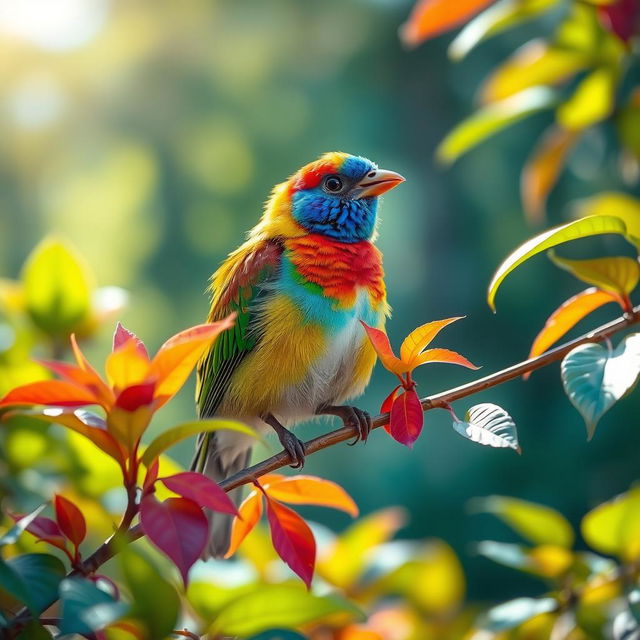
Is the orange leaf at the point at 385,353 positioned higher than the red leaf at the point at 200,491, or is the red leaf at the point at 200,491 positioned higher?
the orange leaf at the point at 385,353

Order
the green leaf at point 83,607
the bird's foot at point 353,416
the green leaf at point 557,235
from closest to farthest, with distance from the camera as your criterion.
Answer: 1. the green leaf at point 83,607
2. the green leaf at point 557,235
3. the bird's foot at point 353,416

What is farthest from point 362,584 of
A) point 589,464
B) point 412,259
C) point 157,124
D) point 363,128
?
point 157,124

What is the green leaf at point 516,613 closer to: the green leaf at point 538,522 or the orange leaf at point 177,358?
the green leaf at point 538,522

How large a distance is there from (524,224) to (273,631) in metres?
3.35

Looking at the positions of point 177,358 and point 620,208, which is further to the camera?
point 620,208

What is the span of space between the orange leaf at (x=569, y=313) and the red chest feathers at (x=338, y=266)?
1.79 ft

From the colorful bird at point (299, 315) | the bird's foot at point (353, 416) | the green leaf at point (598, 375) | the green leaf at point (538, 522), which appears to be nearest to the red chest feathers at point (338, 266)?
the colorful bird at point (299, 315)

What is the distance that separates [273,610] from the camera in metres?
0.93

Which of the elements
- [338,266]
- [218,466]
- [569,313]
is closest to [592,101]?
[338,266]

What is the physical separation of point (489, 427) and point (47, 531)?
1.69ft

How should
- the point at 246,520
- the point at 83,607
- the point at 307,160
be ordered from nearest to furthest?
the point at 83,607
the point at 246,520
the point at 307,160

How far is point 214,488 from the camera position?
2.92 ft

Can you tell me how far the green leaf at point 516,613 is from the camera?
1262mm

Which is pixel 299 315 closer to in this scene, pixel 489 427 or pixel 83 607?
pixel 489 427
